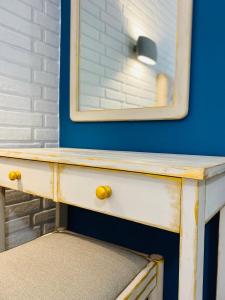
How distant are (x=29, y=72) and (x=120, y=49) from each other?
0.46 m

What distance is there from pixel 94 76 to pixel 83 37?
0.21 metres

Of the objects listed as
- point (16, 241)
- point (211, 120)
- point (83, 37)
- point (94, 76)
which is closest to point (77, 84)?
point (94, 76)

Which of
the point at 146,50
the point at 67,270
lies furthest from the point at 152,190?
the point at 146,50

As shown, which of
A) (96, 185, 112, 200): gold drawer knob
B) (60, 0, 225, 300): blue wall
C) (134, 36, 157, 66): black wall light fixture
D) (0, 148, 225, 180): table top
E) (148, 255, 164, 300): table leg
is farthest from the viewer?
(134, 36, 157, 66): black wall light fixture

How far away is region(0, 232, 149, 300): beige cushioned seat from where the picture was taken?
592mm

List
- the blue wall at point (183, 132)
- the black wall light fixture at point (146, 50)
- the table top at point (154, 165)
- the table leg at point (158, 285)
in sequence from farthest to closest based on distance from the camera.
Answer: the black wall light fixture at point (146, 50), the blue wall at point (183, 132), the table leg at point (158, 285), the table top at point (154, 165)

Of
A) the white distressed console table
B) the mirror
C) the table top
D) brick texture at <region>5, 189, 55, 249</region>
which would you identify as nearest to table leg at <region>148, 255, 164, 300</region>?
the white distressed console table

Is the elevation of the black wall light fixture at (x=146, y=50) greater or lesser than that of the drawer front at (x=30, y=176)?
greater

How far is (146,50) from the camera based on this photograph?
3.40 ft

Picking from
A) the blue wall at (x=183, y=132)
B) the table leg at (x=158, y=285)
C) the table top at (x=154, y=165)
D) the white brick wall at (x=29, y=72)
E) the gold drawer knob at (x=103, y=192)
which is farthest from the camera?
the white brick wall at (x=29, y=72)

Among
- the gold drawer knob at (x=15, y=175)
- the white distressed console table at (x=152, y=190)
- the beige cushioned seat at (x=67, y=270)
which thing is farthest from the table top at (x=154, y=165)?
the beige cushioned seat at (x=67, y=270)

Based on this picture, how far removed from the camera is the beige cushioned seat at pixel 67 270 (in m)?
0.59

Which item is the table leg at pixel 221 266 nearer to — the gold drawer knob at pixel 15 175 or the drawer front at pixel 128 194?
the drawer front at pixel 128 194

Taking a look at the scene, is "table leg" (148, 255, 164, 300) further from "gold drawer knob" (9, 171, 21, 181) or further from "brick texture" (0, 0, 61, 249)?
"brick texture" (0, 0, 61, 249)
